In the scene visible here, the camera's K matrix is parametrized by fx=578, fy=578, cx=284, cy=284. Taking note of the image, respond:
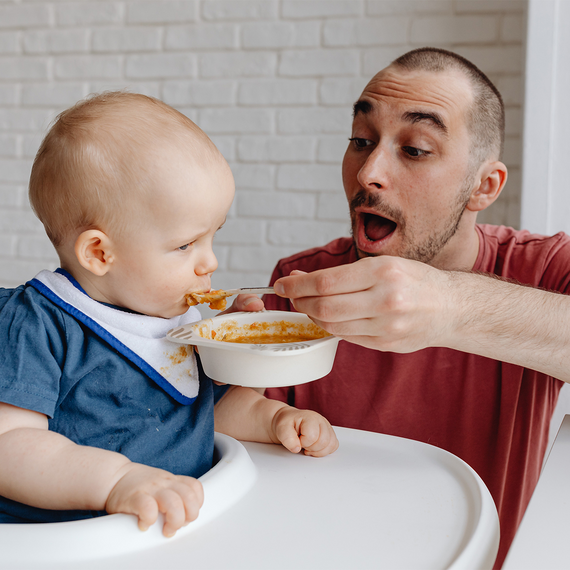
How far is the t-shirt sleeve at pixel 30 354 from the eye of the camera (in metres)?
0.75

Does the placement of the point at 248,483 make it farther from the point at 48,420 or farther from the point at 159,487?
the point at 48,420

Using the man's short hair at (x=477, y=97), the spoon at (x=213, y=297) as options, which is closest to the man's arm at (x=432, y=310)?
the spoon at (x=213, y=297)

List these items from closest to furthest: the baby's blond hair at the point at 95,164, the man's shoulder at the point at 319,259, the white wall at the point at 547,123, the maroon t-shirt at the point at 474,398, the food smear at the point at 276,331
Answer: the baby's blond hair at the point at 95,164, the food smear at the point at 276,331, the maroon t-shirt at the point at 474,398, the man's shoulder at the point at 319,259, the white wall at the point at 547,123

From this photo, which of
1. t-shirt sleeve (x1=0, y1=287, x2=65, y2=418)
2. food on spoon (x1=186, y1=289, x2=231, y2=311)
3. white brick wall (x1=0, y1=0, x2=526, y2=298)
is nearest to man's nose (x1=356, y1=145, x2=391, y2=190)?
food on spoon (x1=186, y1=289, x2=231, y2=311)

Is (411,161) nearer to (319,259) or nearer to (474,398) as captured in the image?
(319,259)

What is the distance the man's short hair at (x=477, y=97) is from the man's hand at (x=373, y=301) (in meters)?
0.70

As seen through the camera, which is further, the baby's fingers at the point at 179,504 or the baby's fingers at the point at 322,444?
the baby's fingers at the point at 322,444

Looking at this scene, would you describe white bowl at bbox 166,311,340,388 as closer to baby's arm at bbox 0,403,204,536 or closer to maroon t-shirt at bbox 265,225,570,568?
baby's arm at bbox 0,403,204,536

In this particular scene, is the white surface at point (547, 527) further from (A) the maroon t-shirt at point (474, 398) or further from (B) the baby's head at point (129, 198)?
(B) the baby's head at point (129, 198)

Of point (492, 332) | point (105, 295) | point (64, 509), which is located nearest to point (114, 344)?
point (105, 295)

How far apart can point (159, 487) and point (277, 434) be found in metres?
0.29

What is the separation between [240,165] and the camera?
8.61ft

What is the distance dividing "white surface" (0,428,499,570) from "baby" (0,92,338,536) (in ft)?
0.24

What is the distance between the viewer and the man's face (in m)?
1.41
